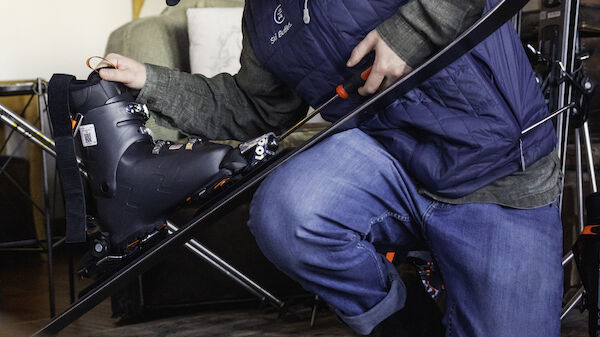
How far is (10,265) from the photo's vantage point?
2.12 metres

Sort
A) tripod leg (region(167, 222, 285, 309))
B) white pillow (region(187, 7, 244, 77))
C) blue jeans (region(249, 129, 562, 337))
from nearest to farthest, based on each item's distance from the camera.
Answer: blue jeans (region(249, 129, 562, 337))
tripod leg (region(167, 222, 285, 309))
white pillow (region(187, 7, 244, 77))

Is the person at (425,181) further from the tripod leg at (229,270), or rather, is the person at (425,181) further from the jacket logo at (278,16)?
the tripod leg at (229,270)

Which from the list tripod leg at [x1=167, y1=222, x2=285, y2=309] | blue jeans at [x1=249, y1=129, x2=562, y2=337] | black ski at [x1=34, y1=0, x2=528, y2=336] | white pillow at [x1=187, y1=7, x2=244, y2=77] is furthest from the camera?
white pillow at [x1=187, y1=7, x2=244, y2=77]

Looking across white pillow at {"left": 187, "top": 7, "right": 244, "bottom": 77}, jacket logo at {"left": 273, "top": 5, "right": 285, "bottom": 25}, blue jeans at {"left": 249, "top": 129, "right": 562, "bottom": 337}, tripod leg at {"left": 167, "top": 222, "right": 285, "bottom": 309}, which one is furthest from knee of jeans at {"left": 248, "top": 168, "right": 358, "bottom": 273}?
white pillow at {"left": 187, "top": 7, "right": 244, "bottom": 77}

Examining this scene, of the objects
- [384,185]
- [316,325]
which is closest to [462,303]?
[384,185]

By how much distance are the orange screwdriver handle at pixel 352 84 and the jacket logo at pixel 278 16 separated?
0.50ft

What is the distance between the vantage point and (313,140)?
0.79 meters

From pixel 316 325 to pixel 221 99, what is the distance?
61cm

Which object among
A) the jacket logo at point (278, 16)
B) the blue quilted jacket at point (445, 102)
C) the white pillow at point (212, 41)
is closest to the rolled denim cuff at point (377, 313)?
the blue quilted jacket at point (445, 102)

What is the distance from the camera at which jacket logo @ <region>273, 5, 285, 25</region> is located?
91 centimetres

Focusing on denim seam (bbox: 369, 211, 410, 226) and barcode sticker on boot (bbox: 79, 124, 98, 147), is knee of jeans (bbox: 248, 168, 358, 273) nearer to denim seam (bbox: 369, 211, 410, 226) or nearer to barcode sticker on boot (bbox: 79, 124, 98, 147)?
denim seam (bbox: 369, 211, 410, 226)

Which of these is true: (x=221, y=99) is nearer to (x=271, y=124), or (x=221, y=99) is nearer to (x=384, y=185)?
(x=271, y=124)

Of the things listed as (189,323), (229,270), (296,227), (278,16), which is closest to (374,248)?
(296,227)

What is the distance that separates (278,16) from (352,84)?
179mm
